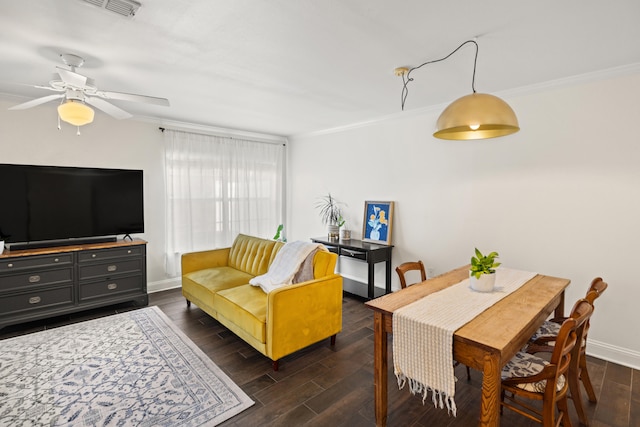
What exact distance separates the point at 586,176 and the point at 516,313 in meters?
1.85

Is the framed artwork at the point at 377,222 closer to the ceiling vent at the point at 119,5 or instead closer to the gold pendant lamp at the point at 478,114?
the gold pendant lamp at the point at 478,114

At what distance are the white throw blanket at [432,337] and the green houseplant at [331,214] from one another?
2.80m

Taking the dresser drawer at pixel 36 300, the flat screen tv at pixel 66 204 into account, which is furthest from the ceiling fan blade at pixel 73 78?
the dresser drawer at pixel 36 300

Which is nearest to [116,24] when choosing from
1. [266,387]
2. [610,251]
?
[266,387]

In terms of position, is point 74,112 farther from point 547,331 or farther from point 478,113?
point 547,331

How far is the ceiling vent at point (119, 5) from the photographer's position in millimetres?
1697

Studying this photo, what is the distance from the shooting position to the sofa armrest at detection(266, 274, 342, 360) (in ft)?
8.43

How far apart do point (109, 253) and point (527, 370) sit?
422 centimetres

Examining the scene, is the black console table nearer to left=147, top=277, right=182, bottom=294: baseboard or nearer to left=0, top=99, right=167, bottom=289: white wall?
left=147, top=277, right=182, bottom=294: baseboard

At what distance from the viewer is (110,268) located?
3793 millimetres

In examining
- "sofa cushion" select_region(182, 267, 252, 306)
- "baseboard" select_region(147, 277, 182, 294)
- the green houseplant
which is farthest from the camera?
the green houseplant

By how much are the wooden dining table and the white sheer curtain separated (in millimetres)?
3693

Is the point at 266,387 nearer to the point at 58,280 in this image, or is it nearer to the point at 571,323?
the point at 571,323

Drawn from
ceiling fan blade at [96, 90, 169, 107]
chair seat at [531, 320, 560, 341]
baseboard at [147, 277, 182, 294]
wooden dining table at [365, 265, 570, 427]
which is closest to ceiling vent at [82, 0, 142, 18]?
ceiling fan blade at [96, 90, 169, 107]
